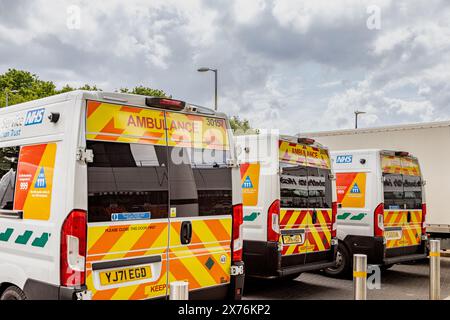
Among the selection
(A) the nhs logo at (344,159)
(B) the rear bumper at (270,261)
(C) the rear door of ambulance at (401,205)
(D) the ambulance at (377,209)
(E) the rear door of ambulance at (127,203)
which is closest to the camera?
(E) the rear door of ambulance at (127,203)

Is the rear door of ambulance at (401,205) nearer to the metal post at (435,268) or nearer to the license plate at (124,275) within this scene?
the metal post at (435,268)

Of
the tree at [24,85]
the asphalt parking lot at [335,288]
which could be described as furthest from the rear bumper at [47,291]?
the tree at [24,85]

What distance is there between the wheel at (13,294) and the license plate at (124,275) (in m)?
0.76

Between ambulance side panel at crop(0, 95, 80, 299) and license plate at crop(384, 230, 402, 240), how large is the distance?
649cm

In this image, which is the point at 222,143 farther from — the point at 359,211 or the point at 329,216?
the point at 359,211

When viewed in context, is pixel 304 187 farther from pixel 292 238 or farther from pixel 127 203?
pixel 127 203

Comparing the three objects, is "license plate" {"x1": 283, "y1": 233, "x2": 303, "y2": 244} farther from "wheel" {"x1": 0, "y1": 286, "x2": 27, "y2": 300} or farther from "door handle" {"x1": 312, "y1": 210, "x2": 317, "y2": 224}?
"wheel" {"x1": 0, "y1": 286, "x2": 27, "y2": 300}

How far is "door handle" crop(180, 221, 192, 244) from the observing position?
4.90 meters

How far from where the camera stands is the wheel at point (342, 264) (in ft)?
30.9

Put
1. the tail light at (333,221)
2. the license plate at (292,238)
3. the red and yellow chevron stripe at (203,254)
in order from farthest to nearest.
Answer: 1. the tail light at (333,221)
2. the license plate at (292,238)
3. the red and yellow chevron stripe at (203,254)

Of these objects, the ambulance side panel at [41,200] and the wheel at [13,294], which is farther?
the wheel at [13,294]

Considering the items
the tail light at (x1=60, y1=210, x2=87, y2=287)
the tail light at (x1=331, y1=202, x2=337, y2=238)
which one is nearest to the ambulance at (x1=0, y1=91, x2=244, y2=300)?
the tail light at (x1=60, y1=210, x2=87, y2=287)
